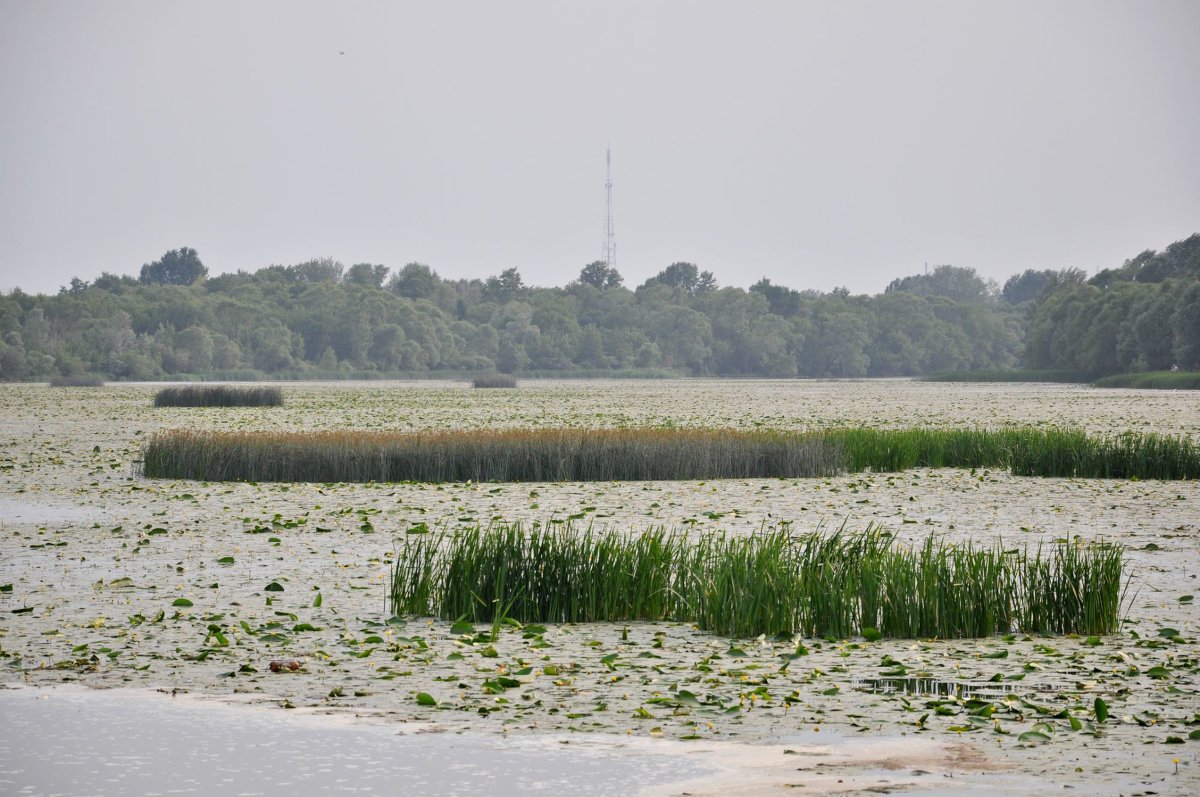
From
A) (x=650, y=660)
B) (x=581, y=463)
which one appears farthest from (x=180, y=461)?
(x=650, y=660)

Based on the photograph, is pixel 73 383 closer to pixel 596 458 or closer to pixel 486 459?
pixel 486 459

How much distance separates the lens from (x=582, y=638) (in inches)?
372

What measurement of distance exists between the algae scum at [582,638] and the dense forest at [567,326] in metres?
63.6

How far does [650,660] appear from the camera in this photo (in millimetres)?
8703

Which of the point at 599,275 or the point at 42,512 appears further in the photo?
the point at 599,275

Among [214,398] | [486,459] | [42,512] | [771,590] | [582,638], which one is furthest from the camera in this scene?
[214,398]

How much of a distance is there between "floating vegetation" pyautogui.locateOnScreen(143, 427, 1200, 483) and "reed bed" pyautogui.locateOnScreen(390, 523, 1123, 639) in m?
10.6

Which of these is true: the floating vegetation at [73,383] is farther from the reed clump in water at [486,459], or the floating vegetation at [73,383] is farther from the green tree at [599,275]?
the green tree at [599,275]

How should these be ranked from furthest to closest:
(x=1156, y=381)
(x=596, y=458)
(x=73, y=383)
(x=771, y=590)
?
(x=73, y=383), (x=1156, y=381), (x=596, y=458), (x=771, y=590)

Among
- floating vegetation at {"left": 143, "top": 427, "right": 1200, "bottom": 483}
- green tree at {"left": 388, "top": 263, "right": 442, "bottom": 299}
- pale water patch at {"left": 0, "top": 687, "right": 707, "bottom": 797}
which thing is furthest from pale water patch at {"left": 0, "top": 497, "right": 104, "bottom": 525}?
green tree at {"left": 388, "top": 263, "right": 442, "bottom": 299}

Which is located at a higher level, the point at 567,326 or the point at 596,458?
the point at 567,326

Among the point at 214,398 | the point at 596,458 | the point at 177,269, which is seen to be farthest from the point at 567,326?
the point at 596,458

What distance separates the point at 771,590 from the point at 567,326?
426 feet

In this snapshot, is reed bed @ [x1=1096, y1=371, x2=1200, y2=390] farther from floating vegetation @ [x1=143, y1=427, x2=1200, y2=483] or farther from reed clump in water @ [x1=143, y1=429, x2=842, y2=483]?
reed clump in water @ [x1=143, y1=429, x2=842, y2=483]
